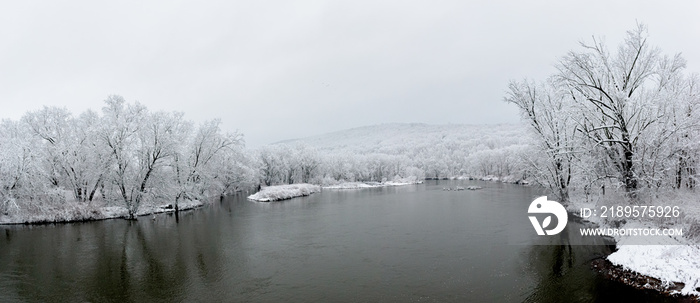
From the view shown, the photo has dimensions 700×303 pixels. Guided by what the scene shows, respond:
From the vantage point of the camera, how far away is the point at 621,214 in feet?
63.6

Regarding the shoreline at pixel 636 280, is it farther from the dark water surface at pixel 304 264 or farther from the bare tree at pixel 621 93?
the bare tree at pixel 621 93

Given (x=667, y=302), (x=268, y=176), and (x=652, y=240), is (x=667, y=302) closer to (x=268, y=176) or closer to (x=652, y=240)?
(x=652, y=240)

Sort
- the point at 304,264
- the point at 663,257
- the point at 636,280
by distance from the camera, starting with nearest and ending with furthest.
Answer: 1. the point at 636,280
2. the point at 663,257
3. the point at 304,264

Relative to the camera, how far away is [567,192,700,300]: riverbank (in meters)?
11.8

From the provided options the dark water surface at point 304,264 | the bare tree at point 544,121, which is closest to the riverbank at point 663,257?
the dark water surface at point 304,264

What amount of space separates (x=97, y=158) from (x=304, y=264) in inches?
1121

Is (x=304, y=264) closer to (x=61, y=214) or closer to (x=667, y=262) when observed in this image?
(x=667, y=262)

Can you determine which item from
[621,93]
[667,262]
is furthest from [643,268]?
[621,93]

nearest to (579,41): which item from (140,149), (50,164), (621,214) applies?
(621,214)

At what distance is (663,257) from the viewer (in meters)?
12.9

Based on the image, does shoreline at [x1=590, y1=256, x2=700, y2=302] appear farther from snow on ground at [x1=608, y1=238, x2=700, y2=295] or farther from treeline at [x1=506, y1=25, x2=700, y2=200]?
treeline at [x1=506, y1=25, x2=700, y2=200]

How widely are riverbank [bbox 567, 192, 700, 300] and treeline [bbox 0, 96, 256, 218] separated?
3584 centimetres

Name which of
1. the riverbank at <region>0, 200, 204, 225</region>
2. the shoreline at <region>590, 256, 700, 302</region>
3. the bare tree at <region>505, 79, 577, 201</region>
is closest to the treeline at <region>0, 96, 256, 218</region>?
the riverbank at <region>0, 200, 204, 225</region>

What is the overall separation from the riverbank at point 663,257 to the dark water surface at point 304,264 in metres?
0.80
